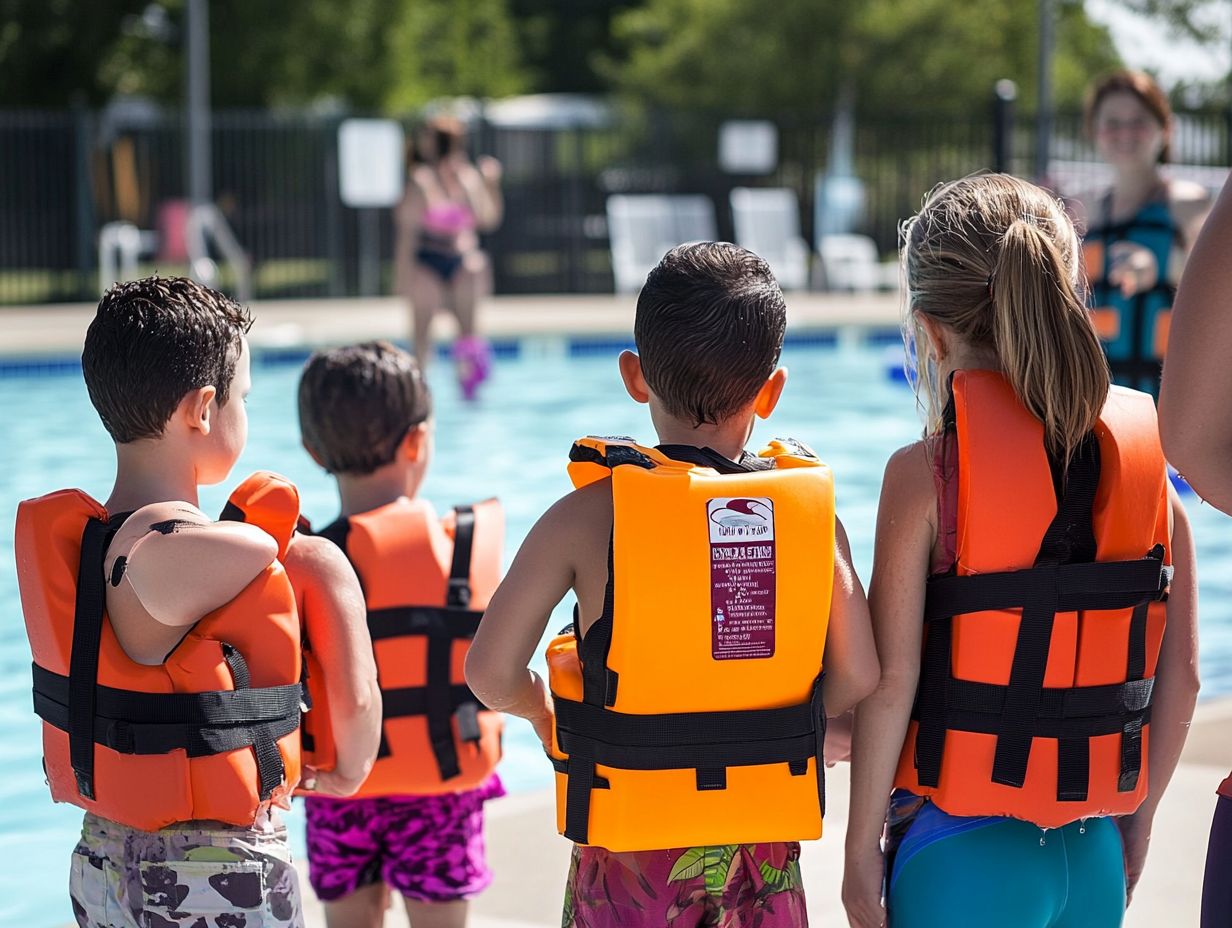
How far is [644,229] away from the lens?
19.4m

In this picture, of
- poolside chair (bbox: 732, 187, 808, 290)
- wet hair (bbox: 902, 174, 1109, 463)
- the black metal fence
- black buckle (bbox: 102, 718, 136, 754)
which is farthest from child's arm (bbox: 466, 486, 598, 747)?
the black metal fence

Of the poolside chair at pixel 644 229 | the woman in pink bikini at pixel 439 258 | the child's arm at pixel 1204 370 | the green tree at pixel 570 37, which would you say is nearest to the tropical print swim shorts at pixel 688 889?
the child's arm at pixel 1204 370

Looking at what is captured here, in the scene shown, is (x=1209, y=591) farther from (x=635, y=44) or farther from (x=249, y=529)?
(x=635, y=44)

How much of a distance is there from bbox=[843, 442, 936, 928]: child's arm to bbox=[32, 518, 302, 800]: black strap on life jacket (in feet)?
2.65

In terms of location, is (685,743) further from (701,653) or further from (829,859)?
(829,859)

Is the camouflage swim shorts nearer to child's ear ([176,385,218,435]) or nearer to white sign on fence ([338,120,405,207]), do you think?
child's ear ([176,385,218,435])

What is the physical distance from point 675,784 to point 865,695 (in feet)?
0.98

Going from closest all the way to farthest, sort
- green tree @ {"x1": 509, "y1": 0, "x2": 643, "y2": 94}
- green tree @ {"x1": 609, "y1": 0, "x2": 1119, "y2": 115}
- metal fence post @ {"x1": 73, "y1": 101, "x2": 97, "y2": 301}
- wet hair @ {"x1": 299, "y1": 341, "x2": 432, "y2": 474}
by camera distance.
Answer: wet hair @ {"x1": 299, "y1": 341, "x2": 432, "y2": 474}, metal fence post @ {"x1": 73, "y1": 101, "x2": 97, "y2": 301}, green tree @ {"x1": 609, "y1": 0, "x2": 1119, "y2": 115}, green tree @ {"x1": 509, "y1": 0, "x2": 643, "y2": 94}

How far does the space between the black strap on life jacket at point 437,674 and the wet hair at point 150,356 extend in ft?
2.25

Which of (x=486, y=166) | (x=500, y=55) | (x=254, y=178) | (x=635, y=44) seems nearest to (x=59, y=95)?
(x=254, y=178)

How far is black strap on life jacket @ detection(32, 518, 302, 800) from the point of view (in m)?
2.19

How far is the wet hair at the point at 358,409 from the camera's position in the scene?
118 inches

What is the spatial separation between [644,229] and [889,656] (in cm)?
1742

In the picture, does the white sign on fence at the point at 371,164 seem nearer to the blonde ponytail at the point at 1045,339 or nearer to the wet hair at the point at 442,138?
the wet hair at the point at 442,138
